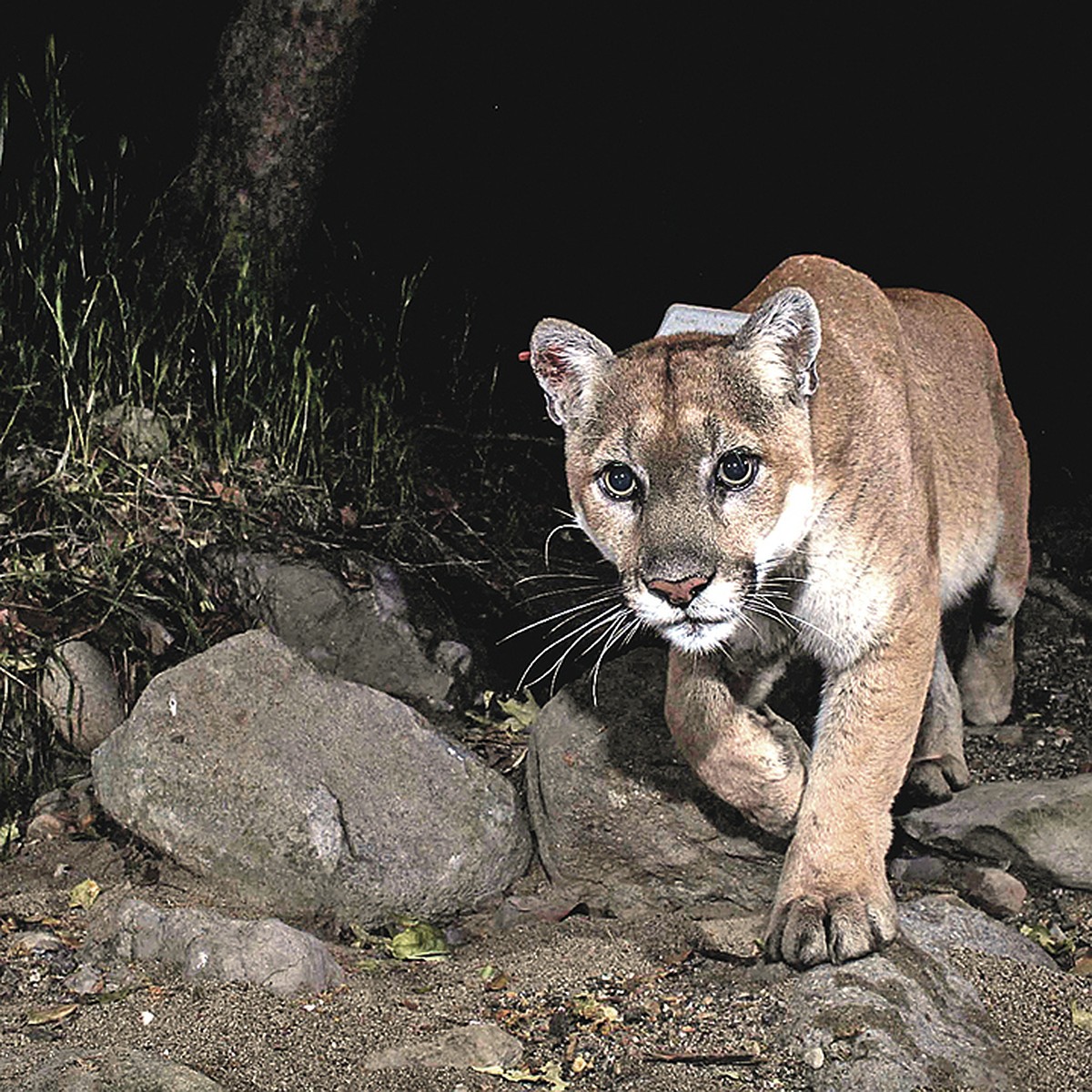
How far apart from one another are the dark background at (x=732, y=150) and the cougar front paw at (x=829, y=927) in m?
5.01

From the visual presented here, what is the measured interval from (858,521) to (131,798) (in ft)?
7.17

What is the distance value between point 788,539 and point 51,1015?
2.12m

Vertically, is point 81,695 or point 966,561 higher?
point 966,561

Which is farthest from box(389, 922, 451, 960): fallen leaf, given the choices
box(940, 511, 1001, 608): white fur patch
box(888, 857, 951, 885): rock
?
box(940, 511, 1001, 608): white fur patch

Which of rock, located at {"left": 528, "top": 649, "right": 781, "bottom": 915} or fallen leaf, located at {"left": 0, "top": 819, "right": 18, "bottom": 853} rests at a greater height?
rock, located at {"left": 528, "top": 649, "right": 781, "bottom": 915}

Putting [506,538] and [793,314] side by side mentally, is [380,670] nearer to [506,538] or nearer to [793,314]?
[506,538]

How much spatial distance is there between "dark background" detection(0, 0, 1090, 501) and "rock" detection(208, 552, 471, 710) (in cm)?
340

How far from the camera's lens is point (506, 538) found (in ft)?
21.2

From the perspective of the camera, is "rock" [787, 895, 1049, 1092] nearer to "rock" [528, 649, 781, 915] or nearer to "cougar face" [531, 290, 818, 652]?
"rock" [528, 649, 781, 915]

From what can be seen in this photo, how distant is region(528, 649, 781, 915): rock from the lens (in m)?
4.66

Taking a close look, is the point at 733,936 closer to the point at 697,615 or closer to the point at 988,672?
the point at 697,615

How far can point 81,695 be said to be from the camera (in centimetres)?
524

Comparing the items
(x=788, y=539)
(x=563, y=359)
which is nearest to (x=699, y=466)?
(x=788, y=539)

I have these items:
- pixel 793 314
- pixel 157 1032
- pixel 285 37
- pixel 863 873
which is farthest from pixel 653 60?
pixel 157 1032
